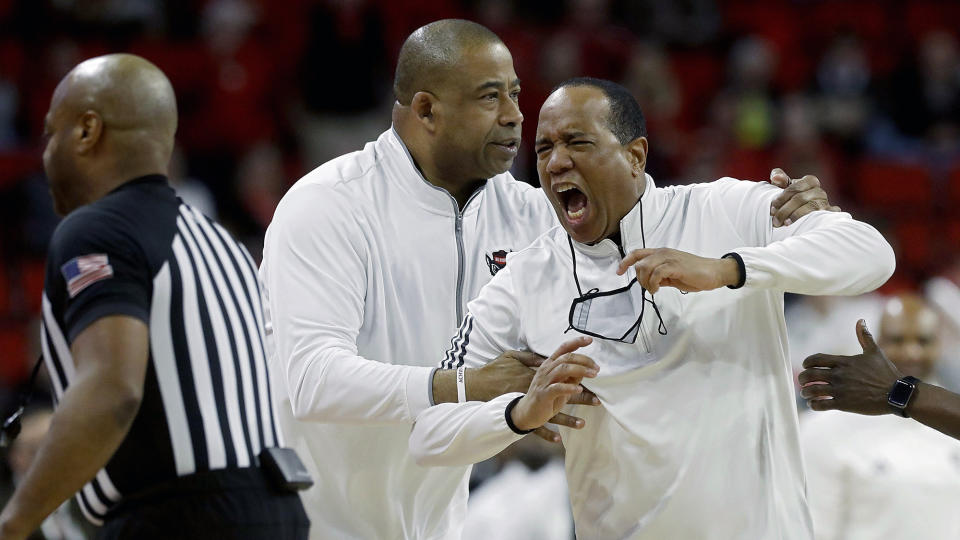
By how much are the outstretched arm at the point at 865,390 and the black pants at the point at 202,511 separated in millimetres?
1824

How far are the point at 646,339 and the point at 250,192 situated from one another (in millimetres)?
7051

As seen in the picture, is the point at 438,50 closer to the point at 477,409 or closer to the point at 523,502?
the point at 477,409

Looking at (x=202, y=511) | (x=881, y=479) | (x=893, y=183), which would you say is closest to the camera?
(x=202, y=511)

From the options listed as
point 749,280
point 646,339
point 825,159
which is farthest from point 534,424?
point 825,159

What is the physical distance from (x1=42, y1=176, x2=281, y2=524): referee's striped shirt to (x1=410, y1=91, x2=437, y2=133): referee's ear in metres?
1.33

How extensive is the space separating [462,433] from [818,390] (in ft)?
3.98

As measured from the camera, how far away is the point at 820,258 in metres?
3.64

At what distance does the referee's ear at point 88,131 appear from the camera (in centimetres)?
363

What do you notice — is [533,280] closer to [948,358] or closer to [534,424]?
[534,424]

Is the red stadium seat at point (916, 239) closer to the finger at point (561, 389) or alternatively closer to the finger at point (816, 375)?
the finger at point (816, 375)

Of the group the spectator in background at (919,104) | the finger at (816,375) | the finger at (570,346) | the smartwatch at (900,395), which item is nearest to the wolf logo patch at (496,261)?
the finger at (570,346)

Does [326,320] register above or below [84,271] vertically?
below

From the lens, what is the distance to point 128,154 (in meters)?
3.65

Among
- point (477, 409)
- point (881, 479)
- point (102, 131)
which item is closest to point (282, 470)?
point (477, 409)
